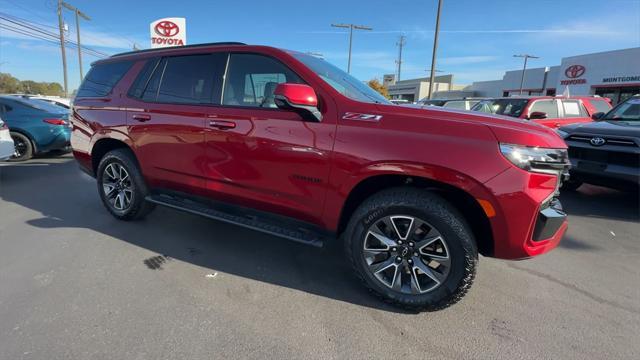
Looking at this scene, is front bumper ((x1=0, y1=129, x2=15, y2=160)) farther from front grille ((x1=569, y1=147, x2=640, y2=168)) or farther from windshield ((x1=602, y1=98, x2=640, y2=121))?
windshield ((x1=602, y1=98, x2=640, y2=121))

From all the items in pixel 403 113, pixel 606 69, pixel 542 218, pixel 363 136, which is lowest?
pixel 542 218

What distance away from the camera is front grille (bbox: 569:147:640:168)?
471 centimetres

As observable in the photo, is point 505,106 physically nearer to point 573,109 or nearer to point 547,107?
point 547,107

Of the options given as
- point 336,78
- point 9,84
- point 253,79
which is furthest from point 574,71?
point 9,84

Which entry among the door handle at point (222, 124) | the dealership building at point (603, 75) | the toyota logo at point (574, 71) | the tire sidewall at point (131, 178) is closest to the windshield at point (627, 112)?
the door handle at point (222, 124)

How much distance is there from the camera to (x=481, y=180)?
7.50ft

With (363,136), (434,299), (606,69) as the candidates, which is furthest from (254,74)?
(606,69)

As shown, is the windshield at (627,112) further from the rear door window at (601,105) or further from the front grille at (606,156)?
the rear door window at (601,105)

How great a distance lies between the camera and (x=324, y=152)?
8.86 feet

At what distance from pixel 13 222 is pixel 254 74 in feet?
11.7

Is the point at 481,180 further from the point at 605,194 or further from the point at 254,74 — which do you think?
the point at 605,194

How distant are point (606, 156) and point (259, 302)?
16.9 ft

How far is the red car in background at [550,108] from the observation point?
Answer: 8531 mm

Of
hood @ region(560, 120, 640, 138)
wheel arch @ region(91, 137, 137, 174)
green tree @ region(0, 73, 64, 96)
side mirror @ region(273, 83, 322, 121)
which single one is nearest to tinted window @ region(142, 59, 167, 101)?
wheel arch @ region(91, 137, 137, 174)
